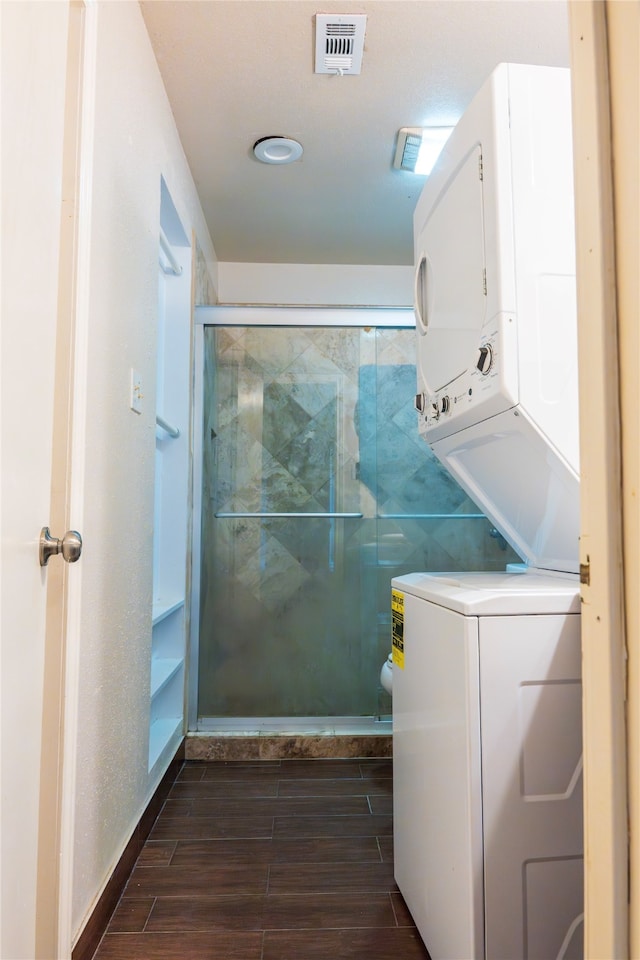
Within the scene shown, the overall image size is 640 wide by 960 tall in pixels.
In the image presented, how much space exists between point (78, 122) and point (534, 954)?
168 centimetres

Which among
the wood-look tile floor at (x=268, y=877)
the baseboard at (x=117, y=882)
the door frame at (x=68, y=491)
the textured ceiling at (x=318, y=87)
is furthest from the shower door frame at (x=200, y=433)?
the door frame at (x=68, y=491)

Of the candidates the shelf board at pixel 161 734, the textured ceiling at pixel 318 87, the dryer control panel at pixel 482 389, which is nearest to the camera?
the dryer control panel at pixel 482 389

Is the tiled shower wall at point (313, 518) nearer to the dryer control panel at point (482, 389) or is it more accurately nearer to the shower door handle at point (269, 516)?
the shower door handle at point (269, 516)

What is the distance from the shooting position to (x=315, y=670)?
2553 millimetres

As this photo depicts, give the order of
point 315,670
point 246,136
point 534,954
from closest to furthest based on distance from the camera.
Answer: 1. point 534,954
2. point 246,136
3. point 315,670

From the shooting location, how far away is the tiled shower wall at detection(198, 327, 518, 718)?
255cm

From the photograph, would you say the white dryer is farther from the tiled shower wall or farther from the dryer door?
the tiled shower wall

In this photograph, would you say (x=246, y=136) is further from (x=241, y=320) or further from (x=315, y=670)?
(x=315, y=670)

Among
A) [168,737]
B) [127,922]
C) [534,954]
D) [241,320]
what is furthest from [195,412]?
[534,954]

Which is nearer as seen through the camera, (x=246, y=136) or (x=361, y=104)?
(x=361, y=104)

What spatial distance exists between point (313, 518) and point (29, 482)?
1.75 m

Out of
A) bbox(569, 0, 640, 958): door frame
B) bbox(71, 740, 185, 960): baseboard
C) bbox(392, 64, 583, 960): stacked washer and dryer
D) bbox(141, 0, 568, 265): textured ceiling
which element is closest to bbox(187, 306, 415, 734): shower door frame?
bbox(71, 740, 185, 960): baseboard

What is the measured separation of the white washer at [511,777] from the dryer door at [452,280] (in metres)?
0.55

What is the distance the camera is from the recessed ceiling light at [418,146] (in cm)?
222
